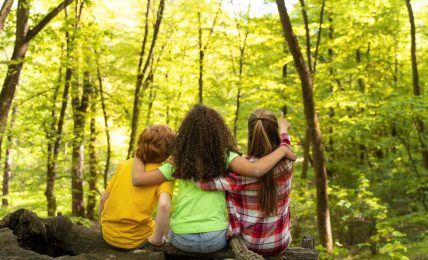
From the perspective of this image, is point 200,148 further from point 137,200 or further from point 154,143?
point 137,200

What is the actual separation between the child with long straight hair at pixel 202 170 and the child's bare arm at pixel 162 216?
0.11 m

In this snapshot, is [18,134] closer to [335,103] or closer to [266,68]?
[335,103]

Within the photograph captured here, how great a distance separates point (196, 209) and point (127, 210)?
0.62 m

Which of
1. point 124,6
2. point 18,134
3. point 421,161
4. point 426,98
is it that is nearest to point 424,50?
point 421,161

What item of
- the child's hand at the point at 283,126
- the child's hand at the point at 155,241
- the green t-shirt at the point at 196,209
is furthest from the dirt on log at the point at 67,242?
the child's hand at the point at 283,126

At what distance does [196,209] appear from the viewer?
3.32 metres

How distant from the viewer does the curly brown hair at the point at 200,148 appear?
3289 mm

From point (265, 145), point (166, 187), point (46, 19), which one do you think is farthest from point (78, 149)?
point (265, 145)

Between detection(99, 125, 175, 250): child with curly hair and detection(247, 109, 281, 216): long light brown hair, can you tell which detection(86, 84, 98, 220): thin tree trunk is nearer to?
detection(99, 125, 175, 250): child with curly hair

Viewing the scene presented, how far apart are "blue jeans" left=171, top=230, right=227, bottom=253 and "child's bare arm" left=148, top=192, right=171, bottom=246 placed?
130 millimetres

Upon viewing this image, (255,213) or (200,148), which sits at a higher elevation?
(200,148)

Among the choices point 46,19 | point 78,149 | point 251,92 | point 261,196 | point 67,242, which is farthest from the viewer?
point 251,92

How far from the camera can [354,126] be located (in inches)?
468

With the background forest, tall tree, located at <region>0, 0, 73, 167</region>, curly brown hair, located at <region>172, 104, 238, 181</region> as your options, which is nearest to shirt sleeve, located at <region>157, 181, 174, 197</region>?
curly brown hair, located at <region>172, 104, 238, 181</region>
